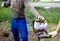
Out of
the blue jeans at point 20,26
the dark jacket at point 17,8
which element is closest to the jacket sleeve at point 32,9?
the dark jacket at point 17,8

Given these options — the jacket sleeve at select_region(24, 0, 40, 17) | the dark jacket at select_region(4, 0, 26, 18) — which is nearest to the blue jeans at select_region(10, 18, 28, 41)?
the dark jacket at select_region(4, 0, 26, 18)

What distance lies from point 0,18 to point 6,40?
2788 mm

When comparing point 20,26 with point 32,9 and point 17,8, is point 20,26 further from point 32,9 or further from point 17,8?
point 32,9

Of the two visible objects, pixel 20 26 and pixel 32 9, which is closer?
pixel 32 9

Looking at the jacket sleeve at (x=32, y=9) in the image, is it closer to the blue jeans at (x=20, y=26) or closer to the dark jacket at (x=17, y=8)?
the dark jacket at (x=17, y=8)

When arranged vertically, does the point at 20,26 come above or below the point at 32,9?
below

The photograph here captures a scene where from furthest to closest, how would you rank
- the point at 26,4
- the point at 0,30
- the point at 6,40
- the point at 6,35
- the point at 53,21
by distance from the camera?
Answer: the point at 53,21, the point at 0,30, the point at 6,35, the point at 6,40, the point at 26,4

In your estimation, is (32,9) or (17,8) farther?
(17,8)

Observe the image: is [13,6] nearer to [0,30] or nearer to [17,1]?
[17,1]

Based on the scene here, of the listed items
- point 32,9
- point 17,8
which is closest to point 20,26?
point 17,8

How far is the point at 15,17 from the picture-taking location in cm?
497

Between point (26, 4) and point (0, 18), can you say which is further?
point (0, 18)

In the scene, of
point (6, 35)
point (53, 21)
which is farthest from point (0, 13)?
point (6, 35)

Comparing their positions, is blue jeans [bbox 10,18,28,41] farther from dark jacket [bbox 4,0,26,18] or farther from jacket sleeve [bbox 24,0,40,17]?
jacket sleeve [bbox 24,0,40,17]
